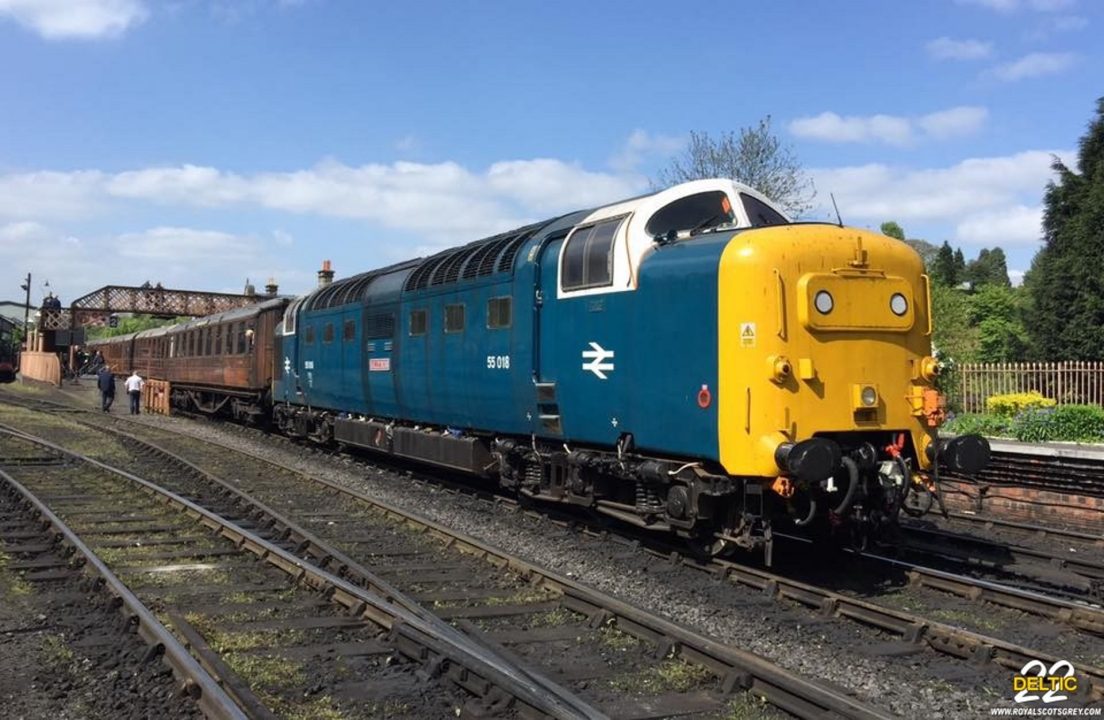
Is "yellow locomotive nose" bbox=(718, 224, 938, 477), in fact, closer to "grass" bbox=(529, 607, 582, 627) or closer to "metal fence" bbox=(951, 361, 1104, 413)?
"grass" bbox=(529, 607, 582, 627)

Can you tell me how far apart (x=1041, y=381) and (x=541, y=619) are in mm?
13188

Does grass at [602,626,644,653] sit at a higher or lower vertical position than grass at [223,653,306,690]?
lower

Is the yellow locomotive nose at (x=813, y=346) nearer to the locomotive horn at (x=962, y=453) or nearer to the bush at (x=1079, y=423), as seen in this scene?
the locomotive horn at (x=962, y=453)

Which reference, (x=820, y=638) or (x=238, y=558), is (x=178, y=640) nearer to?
(x=238, y=558)

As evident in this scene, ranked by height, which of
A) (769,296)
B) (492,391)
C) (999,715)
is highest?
(769,296)

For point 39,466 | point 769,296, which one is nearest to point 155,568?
point 769,296

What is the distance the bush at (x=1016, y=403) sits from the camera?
1541 centimetres

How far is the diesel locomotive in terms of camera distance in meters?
7.24

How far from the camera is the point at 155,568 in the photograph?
26.3 feet

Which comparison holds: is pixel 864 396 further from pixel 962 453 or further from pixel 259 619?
pixel 259 619

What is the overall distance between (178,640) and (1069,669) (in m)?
5.54

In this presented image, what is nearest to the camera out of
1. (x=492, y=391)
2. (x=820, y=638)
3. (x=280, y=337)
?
(x=820, y=638)

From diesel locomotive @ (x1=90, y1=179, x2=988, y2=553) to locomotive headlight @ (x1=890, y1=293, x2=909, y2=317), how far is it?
0.03 metres

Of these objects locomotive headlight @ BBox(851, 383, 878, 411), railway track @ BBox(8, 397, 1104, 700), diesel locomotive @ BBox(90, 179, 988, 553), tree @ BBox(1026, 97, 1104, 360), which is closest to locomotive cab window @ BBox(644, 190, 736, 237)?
diesel locomotive @ BBox(90, 179, 988, 553)
